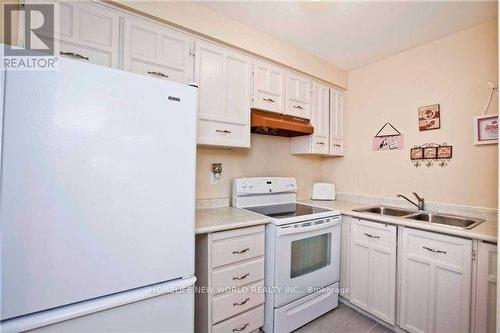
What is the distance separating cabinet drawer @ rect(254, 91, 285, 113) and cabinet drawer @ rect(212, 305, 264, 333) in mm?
1624

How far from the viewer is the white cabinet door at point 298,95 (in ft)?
7.43

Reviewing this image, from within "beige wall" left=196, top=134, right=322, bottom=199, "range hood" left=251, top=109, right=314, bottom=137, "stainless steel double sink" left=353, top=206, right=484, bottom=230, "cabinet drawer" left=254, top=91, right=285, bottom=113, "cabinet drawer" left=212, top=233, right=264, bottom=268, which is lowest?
"cabinet drawer" left=212, top=233, right=264, bottom=268

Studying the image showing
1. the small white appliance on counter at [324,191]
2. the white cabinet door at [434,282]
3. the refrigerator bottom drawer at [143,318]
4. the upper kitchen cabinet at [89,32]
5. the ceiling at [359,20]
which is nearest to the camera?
the refrigerator bottom drawer at [143,318]

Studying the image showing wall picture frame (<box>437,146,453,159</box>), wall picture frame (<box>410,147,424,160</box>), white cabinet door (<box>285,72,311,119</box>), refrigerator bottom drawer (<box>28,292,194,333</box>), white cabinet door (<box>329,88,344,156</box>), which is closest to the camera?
refrigerator bottom drawer (<box>28,292,194,333</box>)

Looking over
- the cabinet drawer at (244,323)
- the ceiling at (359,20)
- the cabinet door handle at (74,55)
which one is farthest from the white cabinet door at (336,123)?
the cabinet door handle at (74,55)

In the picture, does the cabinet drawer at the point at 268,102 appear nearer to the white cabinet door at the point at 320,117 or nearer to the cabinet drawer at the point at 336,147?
the white cabinet door at the point at 320,117

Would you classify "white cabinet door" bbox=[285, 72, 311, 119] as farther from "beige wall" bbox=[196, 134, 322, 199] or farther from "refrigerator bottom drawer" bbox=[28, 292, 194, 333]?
"refrigerator bottom drawer" bbox=[28, 292, 194, 333]

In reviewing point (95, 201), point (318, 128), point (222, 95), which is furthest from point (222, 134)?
point (318, 128)

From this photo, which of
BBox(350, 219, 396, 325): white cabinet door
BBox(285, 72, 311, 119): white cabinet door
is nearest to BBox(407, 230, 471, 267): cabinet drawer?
BBox(350, 219, 396, 325): white cabinet door

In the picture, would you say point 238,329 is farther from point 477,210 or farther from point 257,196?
point 477,210

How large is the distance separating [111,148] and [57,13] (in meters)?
0.96

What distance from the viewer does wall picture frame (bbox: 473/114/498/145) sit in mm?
1737

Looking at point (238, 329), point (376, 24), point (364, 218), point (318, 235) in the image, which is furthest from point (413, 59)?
point (238, 329)

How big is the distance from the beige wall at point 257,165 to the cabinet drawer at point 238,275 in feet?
2.36
